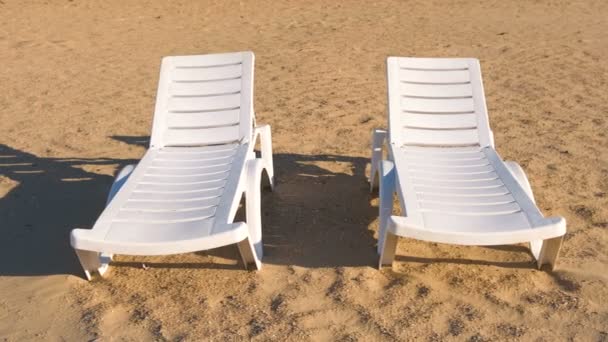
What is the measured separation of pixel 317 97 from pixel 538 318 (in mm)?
4250

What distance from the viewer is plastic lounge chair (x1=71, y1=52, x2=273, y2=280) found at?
125 inches

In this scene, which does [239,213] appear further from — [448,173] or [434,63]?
[434,63]

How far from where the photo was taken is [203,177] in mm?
3959

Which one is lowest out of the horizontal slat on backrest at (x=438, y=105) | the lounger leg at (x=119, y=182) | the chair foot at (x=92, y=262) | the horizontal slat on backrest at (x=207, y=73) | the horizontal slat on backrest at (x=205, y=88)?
the chair foot at (x=92, y=262)

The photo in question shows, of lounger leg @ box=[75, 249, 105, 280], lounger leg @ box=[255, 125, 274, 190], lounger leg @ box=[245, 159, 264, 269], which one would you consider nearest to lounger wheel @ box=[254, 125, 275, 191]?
lounger leg @ box=[255, 125, 274, 190]

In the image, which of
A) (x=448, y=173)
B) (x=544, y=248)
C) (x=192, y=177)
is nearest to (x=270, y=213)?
(x=192, y=177)

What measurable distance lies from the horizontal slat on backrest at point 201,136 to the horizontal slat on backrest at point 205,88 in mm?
348

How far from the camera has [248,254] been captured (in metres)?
3.54

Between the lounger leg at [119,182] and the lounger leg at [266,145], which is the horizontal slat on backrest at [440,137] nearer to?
the lounger leg at [266,145]

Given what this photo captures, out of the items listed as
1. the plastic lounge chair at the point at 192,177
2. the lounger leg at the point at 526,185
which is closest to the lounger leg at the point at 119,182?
the plastic lounge chair at the point at 192,177

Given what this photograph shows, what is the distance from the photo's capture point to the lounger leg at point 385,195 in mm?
3625

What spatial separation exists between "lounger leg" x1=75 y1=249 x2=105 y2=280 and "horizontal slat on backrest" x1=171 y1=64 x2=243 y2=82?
1775 millimetres

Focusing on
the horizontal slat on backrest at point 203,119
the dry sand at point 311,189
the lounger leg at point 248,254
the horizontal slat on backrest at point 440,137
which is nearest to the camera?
the dry sand at point 311,189

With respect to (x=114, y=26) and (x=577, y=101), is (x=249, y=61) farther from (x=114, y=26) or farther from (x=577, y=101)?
(x=114, y=26)
